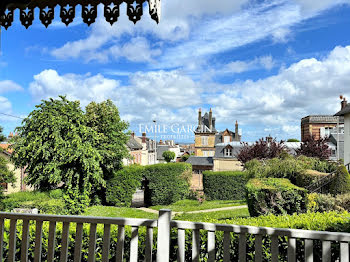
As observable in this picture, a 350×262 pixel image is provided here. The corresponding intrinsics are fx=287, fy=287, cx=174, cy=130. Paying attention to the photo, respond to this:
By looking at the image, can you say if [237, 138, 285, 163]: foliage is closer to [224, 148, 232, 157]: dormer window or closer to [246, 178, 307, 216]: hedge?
[224, 148, 232, 157]: dormer window

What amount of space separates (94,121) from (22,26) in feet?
45.6

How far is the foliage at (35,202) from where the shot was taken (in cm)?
1068

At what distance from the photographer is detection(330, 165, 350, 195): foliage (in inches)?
363

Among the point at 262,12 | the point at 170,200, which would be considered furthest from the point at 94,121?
the point at 262,12

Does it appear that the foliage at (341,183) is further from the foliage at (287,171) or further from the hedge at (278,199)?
the hedge at (278,199)

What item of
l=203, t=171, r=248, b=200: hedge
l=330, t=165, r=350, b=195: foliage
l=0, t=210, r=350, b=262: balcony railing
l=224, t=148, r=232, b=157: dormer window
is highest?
l=224, t=148, r=232, b=157: dormer window

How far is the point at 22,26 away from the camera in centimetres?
276

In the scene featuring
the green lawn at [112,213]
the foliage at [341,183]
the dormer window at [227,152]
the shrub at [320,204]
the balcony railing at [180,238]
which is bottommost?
the green lawn at [112,213]

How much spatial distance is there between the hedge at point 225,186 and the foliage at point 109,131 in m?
6.67

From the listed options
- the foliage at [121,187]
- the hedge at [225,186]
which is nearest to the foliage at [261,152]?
the hedge at [225,186]

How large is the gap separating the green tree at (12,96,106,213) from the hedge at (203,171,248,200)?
8659 mm

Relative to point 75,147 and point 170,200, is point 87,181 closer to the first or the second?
point 75,147

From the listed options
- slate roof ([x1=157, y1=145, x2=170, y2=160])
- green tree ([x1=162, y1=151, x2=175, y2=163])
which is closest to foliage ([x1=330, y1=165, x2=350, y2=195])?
green tree ([x1=162, y1=151, x2=175, y2=163])

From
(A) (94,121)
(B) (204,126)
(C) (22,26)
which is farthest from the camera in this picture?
(B) (204,126)
